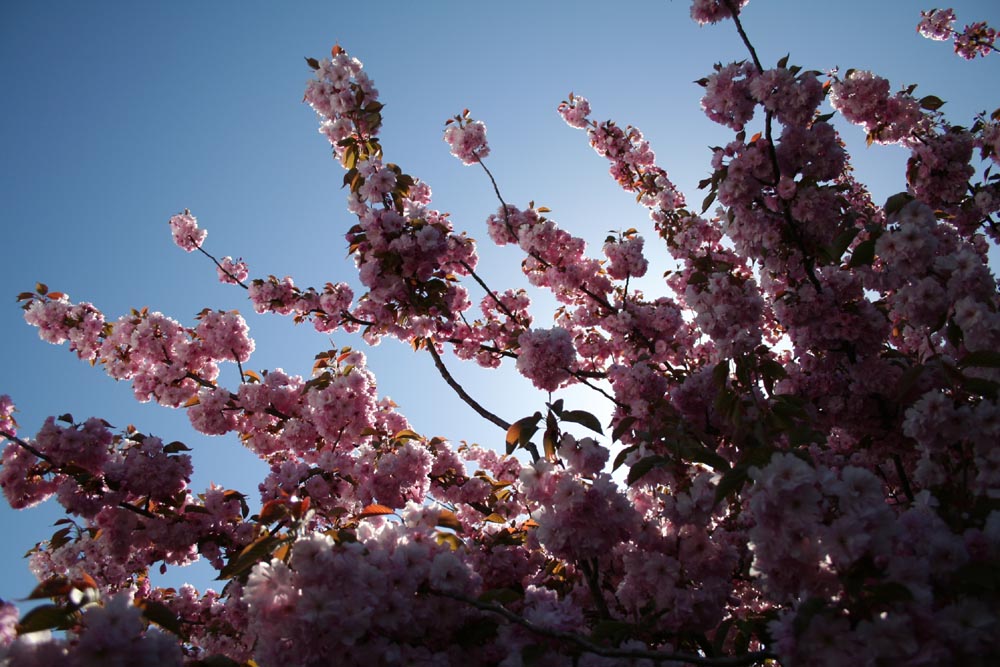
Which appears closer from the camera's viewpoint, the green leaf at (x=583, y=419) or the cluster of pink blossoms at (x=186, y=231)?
the green leaf at (x=583, y=419)

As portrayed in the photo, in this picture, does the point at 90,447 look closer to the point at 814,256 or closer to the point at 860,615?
the point at 860,615

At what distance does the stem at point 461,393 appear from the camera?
531cm

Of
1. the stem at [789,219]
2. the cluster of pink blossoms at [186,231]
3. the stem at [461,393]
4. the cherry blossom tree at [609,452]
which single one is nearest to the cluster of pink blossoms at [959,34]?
the cherry blossom tree at [609,452]

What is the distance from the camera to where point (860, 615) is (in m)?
1.78

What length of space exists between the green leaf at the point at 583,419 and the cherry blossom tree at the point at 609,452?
0.01 m

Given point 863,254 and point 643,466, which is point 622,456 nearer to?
point 643,466

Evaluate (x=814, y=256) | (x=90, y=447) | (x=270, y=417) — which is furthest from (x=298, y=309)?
(x=814, y=256)

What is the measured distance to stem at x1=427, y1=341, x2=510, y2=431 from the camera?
531 cm

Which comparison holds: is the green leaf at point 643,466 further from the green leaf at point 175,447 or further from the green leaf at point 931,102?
the green leaf at point 931,102

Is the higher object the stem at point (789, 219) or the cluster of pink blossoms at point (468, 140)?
the cluster of pink blossoms at point (468, 140)

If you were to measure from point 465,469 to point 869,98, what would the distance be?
473 centimetres

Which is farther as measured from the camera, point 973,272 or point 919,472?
point 973,272

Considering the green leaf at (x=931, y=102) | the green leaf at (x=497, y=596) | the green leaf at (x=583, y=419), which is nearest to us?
the green leaf at (x=497, y=596)

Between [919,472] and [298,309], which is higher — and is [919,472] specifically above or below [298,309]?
below
